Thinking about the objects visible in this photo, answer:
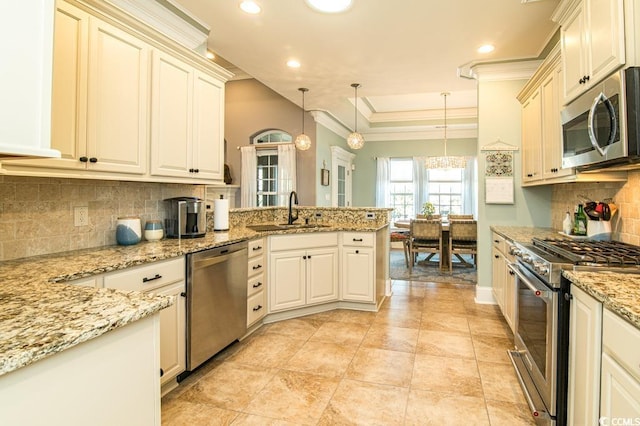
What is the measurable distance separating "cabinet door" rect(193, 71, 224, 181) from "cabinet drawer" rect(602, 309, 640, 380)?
265cm

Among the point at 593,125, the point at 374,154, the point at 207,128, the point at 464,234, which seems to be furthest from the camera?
the point at 374,154

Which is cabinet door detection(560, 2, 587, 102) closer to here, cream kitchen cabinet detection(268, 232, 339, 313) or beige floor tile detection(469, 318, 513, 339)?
beige floor tile detection(469, 318, 513, 339)

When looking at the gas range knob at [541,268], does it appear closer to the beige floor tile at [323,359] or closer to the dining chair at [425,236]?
the beige floor tile at [323,359]

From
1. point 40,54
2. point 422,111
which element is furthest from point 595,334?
point 422,111

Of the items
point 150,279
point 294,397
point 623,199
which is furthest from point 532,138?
point 150,279

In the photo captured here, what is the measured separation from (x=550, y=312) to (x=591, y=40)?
4.92 feet

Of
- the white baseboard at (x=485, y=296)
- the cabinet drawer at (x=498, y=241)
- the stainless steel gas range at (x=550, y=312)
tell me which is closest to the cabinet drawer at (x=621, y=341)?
the stainless steel gas range at (x=550, y=312)

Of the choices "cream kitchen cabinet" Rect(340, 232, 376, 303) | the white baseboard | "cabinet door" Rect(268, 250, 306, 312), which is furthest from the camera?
the white baseboard

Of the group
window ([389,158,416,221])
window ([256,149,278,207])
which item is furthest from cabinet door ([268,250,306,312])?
window ([389,158,416,221])

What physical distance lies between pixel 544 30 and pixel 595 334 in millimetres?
2908

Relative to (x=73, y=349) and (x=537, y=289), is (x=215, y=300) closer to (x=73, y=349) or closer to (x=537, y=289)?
(x=73, y=349)

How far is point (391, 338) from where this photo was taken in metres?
3.11

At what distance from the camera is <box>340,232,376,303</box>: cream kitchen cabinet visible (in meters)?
3.76

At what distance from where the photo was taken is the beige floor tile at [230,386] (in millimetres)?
2141
